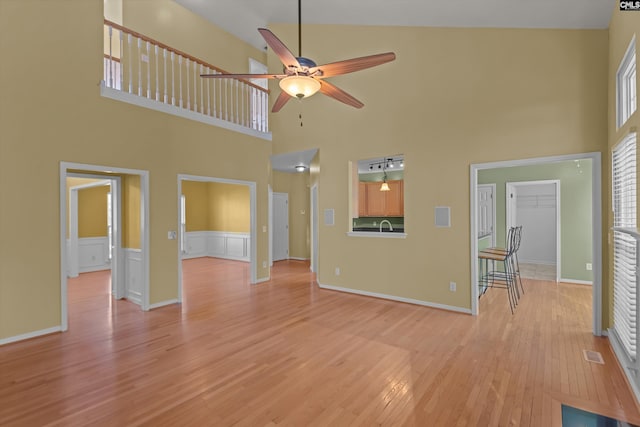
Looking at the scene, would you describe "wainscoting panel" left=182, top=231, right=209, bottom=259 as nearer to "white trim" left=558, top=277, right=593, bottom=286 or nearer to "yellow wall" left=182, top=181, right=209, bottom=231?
"yellow wall" left=182, top=181, right=209, bottom=231

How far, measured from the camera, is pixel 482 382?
8.55ft

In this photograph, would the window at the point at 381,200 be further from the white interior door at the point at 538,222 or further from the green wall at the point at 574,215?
the white interior door at the point at 538,222

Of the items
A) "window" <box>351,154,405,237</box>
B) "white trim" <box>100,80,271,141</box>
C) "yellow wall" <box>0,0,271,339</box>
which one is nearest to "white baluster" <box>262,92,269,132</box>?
"white trim" <box>100,80,271,141</box>

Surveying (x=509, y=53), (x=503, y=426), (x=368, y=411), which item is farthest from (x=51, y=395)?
(x=509, y=53)

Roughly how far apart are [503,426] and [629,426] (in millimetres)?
827

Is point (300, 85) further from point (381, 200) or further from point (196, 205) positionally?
point (196, 205)

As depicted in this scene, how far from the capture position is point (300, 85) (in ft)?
9.23

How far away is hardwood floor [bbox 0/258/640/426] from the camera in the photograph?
2.23 metres

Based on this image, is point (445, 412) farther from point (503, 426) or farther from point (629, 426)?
point (629, 426)

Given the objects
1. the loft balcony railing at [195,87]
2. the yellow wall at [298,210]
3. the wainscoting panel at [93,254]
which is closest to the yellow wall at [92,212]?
the wainscoting panel at [93,254]

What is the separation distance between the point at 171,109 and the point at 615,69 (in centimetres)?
555

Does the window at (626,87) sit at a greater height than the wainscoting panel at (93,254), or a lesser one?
greater

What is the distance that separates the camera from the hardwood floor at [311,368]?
2.23 meters

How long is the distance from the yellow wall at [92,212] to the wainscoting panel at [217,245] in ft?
7.69
